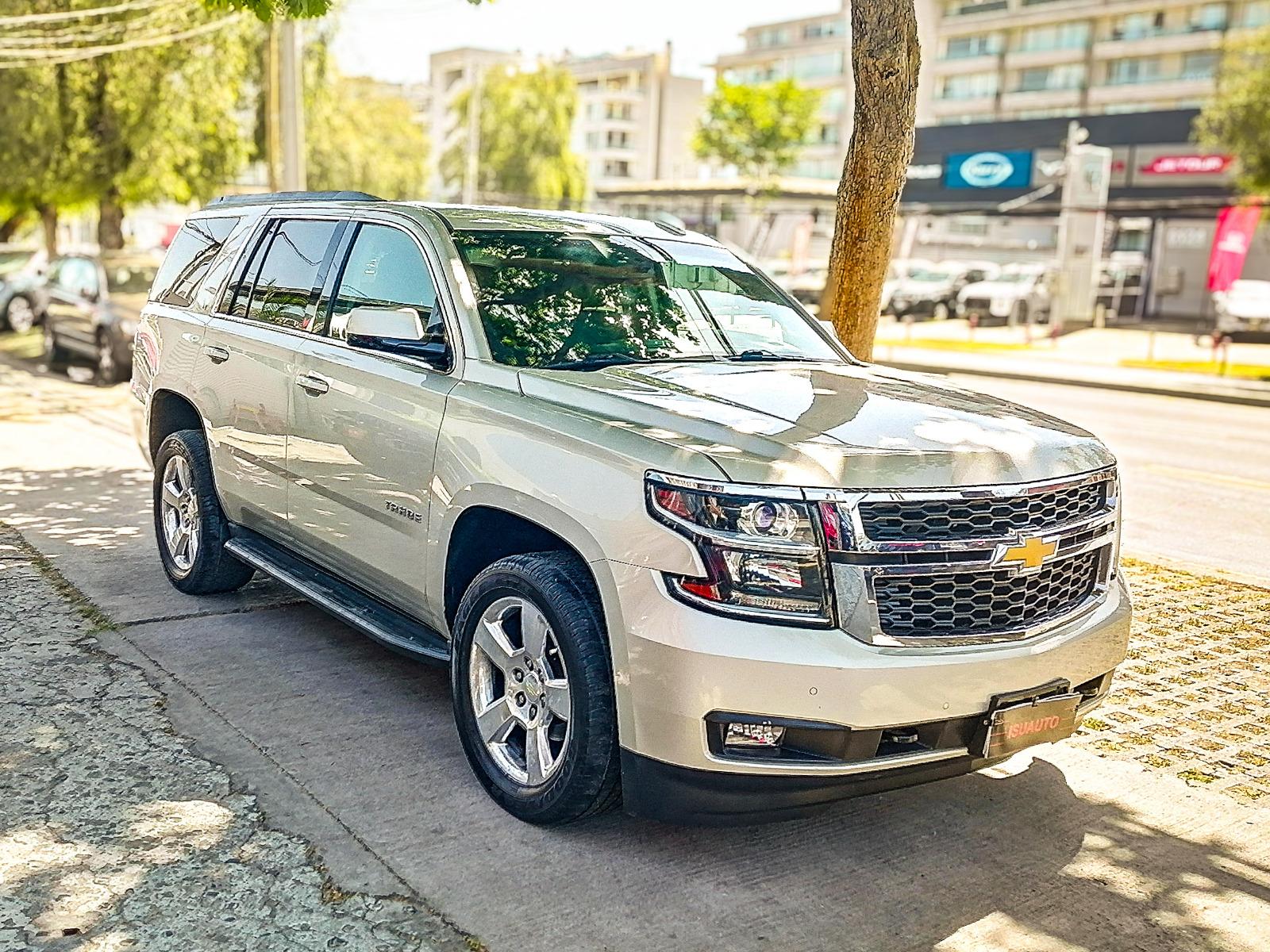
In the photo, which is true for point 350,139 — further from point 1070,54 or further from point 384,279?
point 1070,54

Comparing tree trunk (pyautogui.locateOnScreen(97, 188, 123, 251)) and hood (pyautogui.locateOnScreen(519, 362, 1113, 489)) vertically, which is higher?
tree trunk (pyautogui.locateOnScreen(97, 188, 123, 251))

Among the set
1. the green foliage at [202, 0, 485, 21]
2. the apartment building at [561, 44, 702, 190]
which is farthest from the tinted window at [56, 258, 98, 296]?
the apartment building at [561, 44, 702, 190]

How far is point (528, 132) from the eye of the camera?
69.9 meters

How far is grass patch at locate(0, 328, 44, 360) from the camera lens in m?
21.0

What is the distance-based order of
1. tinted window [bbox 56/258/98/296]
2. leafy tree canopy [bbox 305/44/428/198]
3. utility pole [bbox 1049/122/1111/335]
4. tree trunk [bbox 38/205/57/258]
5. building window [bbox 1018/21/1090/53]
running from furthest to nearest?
1. building window [bbox 1018/21/1090/53]
2. utility pole [bbox 1049/122/1111/335]
3. leafy tree canopy [bbox 305/44/428/198]
4. tree trunk [bbox 38/205/57/258]
5. tinted window [bbox 56/258/98/296]

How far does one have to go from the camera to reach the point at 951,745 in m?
3.79

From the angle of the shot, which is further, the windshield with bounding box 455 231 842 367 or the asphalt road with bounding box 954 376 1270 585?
the asphalt road with bounding box 954 376 1270 585

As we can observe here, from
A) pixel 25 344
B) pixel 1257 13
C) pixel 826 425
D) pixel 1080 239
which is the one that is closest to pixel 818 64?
pixel 1257 13

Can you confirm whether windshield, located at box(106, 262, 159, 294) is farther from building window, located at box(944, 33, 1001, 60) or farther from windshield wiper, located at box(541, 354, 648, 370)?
building window, located at box(944, 33, 1001, 60)

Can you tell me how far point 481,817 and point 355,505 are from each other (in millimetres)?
1374

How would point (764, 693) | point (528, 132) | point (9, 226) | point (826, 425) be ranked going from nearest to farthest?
1. point (764, 693)
2. point (826, 425)
3. point (9, 226)
4. point (528, 132)

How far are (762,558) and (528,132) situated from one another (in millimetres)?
68883

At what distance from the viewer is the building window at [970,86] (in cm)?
7488

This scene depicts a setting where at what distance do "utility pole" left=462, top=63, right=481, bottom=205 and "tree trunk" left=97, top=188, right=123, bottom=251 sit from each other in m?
34.2
